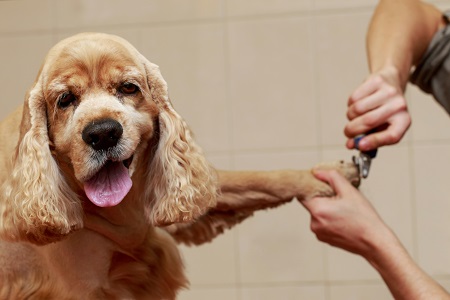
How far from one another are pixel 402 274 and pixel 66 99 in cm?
65

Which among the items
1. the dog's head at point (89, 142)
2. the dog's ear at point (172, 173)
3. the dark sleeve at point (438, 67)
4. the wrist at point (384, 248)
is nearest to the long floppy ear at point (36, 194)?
the dog's head at point (89, 142)

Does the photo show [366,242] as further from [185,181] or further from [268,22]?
[268,22]

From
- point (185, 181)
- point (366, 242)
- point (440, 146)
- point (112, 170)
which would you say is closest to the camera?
point (112, 170)

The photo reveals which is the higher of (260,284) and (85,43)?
(85,43)

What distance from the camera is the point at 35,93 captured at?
0.92m

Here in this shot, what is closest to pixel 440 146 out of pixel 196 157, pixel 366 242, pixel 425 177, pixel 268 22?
pixel 425 177

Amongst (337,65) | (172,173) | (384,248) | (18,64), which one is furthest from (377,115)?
(18,64)

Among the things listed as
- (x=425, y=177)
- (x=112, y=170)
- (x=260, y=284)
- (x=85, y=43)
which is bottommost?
(x=260, y=284)

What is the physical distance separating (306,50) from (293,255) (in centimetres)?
58

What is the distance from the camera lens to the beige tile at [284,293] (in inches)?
83.5

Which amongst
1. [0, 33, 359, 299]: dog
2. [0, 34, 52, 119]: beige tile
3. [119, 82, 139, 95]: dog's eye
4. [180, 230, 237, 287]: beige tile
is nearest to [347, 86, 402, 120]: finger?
[0, 33, 359, 299]: dog

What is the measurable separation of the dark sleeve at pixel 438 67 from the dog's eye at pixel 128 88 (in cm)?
80

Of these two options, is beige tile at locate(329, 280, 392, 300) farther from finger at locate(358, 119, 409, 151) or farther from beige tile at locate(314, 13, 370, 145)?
finger at locate(358, 119, 409, 151)

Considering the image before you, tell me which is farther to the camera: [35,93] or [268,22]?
[268,22]
